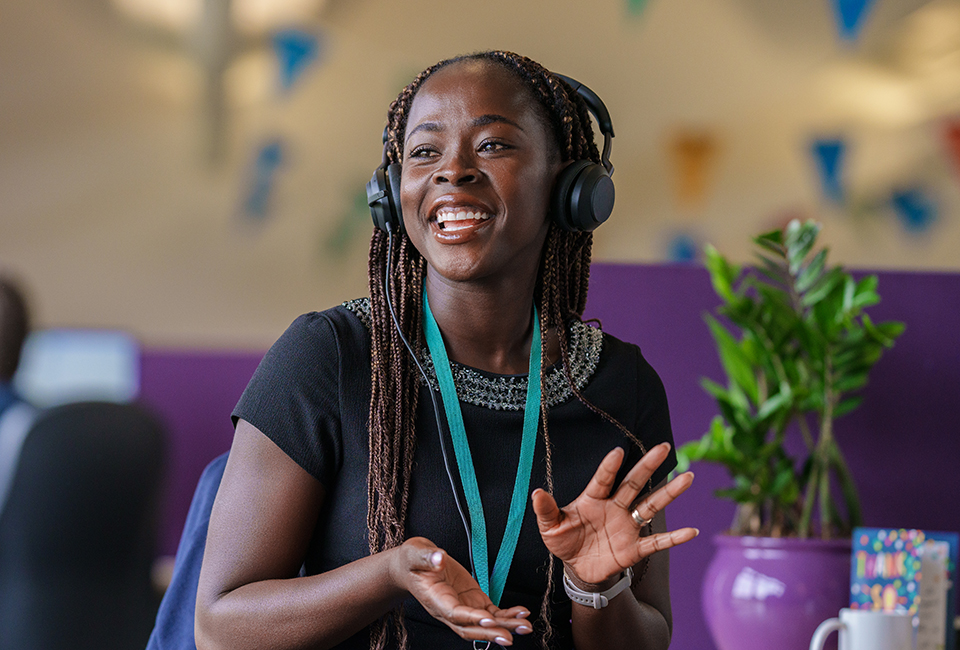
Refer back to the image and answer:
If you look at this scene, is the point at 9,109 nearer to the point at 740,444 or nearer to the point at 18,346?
the point at 18,346

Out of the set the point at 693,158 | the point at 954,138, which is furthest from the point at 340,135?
the point at 954,138

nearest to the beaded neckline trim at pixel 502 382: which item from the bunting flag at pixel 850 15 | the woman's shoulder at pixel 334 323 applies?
the woman's shoulder at pixel 334 323

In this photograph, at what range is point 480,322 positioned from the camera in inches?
43.1

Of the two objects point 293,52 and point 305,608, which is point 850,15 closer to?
→ point 293,52

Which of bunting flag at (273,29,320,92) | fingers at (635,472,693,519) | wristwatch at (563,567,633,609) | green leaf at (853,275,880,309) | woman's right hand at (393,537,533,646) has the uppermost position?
bunting flag at (273,29,320,92)

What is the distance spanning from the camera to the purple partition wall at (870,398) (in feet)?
6.21

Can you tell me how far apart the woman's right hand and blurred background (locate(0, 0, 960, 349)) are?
2.07 meters

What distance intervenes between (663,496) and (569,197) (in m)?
0.36

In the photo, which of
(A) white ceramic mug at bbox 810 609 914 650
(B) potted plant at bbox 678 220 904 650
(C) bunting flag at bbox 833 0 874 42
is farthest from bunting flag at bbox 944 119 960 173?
(A) white ceramic mug at bbox 810 609 914 650

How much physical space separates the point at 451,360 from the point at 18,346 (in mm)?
1824

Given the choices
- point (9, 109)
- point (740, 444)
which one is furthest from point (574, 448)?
point (9, 109)

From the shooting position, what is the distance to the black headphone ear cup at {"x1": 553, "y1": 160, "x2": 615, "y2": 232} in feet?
3.46

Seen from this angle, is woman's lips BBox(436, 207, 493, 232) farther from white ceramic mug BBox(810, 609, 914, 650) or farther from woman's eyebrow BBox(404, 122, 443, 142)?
white ceramic mug BBox(810, 609, 914, 650)

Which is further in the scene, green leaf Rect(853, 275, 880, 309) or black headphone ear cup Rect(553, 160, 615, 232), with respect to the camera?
green leaf Rect(853, 275, 880, 309)
